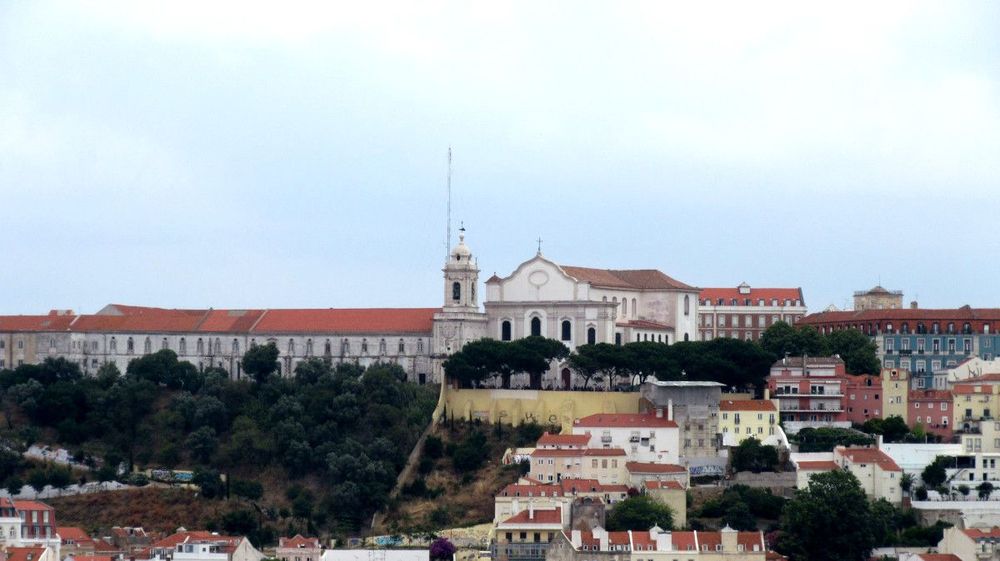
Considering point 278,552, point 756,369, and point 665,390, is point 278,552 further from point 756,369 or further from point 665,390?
point 756,369

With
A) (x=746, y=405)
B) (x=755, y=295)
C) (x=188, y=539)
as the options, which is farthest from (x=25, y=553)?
(x=755, y=295)

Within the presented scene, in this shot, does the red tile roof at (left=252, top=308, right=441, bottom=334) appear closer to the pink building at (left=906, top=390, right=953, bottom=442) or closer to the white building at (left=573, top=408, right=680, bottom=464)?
the white building at (left=573, top=408, right=680, bottom=464)

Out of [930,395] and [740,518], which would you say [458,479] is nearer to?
[740,518]

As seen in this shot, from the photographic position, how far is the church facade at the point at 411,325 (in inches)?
3730

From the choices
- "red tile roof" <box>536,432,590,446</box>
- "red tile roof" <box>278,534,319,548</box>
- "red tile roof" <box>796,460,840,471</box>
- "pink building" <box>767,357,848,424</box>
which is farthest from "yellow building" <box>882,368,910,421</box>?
"red tile roof" <box>278,534,319,548</box>

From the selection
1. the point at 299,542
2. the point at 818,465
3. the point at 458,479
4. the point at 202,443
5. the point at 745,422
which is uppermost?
the point at 745,422

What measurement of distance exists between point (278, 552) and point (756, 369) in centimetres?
2163

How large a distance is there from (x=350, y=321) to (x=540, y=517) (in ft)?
79.6

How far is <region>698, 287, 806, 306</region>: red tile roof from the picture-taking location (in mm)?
113750

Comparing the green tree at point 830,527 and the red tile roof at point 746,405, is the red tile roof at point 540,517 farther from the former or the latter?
the red tile roof at point 746,405

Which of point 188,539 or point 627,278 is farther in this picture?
point 627,278

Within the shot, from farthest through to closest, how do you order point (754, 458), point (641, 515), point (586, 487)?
point (754, 458) < point (586, 487) < point (641, 515)

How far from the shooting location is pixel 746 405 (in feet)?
279

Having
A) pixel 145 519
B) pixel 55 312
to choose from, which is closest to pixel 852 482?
pixel 145 519
